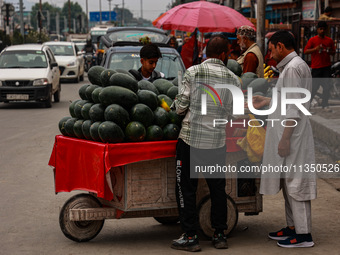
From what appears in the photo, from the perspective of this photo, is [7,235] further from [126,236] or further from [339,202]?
[339,202]

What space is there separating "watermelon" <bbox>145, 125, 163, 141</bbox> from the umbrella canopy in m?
8.09

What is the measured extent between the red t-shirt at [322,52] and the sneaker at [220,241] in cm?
1031

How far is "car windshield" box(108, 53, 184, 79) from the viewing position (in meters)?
11.9

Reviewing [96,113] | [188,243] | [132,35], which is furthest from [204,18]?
[188,243]

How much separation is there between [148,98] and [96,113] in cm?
51

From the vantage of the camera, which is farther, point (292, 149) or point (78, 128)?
point (78, 128)

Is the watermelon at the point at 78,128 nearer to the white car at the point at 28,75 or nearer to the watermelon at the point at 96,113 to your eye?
the watermelon at the point at 96,113

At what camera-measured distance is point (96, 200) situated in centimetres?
593

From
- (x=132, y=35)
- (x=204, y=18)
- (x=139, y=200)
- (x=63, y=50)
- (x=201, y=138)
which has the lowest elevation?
(x=139, y=200)

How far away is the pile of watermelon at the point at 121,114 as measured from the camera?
564 cm

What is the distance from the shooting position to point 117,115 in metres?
5.69

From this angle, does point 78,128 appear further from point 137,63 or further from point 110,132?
point 137,63

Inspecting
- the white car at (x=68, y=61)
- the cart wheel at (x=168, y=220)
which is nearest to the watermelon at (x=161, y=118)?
the cart wheel at (x=168, y=220)

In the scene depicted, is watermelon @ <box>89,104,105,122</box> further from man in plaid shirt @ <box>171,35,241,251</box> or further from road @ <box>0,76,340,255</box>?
road @ <box>0,76,340,255</box>
